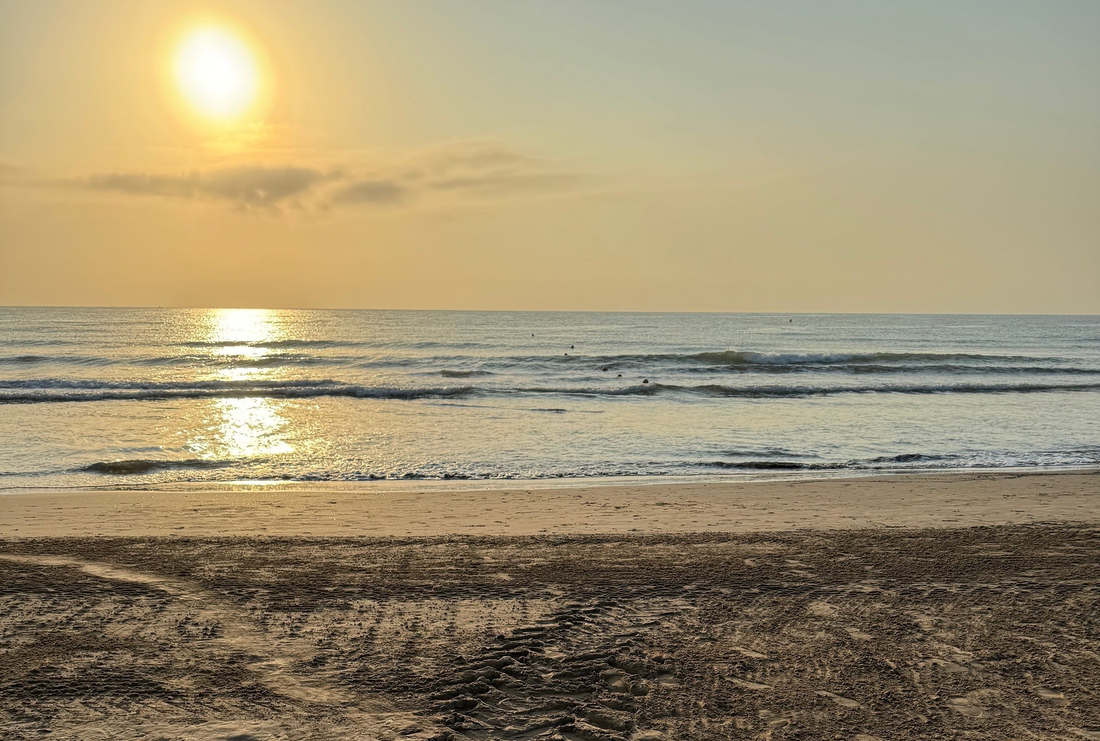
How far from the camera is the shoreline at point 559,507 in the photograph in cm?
937

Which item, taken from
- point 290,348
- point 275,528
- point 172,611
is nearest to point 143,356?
point 290,348

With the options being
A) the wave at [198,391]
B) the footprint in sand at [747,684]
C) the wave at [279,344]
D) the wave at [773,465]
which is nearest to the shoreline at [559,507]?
the wave at [773,465]

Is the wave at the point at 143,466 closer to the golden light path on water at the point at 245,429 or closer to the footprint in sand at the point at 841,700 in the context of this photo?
the golden light path on water at the point at 245,429

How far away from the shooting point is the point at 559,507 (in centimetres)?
1088

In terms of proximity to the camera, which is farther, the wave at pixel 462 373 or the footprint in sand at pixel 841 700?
the wave at pixel 462 373

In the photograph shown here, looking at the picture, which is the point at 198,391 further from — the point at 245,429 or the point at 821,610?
the point at 821,610

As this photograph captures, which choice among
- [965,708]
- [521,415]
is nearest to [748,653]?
[965,708]

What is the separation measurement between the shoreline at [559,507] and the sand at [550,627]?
0.42 ft

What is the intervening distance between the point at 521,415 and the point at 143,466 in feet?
36.3

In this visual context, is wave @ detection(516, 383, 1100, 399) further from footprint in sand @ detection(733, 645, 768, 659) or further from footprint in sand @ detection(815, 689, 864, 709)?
footprint in sand @ detection(815, 689, 864, 709)

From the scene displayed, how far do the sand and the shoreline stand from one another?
127 mm

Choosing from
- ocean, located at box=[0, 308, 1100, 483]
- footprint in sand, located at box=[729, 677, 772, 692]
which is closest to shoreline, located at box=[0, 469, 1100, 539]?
ocean, located at box=[0, 308, 1100, 483]

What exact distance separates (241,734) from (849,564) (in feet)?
18.1

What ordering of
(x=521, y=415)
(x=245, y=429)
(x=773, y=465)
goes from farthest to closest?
(x=521, y=415), (x=245, y=429), (x=773, y=465)
